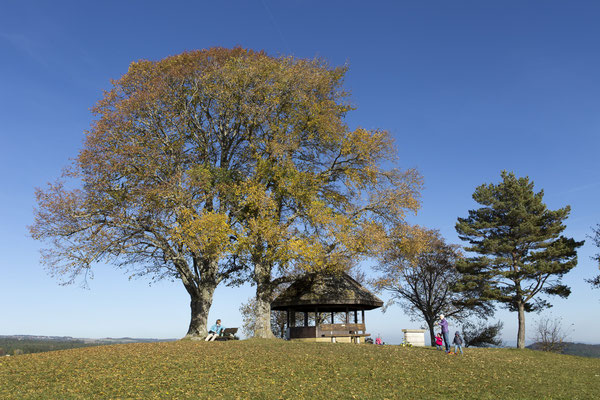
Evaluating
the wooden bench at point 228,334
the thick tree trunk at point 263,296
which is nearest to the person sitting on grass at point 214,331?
the wooden bench at point 228,334

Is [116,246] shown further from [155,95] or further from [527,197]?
[527,197]

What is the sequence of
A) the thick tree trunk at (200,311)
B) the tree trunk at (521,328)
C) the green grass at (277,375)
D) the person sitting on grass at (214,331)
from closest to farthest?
the green grass at (277,375)
the person sitting on grass at (214,331)
the thick tree trunk at (200,311)
the tree trunk at (521,328)

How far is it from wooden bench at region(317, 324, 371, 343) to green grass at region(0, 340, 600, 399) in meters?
6.04

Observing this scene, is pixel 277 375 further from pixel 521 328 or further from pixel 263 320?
pixel 521 328

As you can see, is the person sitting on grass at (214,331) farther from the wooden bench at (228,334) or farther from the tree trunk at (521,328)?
the tree trunk at (521,328)

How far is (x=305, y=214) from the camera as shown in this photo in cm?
2791

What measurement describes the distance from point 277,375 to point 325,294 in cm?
1257

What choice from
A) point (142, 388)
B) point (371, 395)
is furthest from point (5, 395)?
point (371, 395)

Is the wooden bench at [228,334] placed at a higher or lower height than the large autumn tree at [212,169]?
lower

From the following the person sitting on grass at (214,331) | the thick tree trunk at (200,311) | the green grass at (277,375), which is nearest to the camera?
the green grass at (277,375)

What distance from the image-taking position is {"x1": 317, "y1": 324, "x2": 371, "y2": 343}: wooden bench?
86.1ft

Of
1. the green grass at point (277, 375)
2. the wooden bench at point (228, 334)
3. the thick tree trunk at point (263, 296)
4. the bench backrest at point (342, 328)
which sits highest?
the thick tree trunk at point (263, 296)

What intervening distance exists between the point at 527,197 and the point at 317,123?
68.2 feet

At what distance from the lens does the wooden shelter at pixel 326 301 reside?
1041 inches
